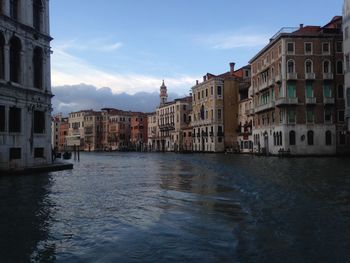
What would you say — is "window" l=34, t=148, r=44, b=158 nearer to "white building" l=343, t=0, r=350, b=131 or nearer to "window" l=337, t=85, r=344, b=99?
"white building" l=343, t=0, r=350, b=131

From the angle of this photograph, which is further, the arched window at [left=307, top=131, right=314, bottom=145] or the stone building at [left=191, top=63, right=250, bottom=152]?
the stone building at [left=191, top=63, right=250, bottom=152]

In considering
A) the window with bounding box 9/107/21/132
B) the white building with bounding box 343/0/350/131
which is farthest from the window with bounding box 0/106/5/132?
the white building with bounding box 343/0/350/131


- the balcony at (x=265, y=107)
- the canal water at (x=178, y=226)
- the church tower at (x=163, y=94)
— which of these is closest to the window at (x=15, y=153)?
the canal water at (x=178, y=226)

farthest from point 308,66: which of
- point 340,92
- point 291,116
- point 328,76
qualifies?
point 291,116

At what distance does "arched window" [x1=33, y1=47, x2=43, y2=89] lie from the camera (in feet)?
88.2

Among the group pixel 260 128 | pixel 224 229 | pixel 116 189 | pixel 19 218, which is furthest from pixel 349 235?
pixel 260 128

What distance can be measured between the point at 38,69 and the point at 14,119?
4205 millimetres

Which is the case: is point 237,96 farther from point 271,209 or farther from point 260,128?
point 271,209

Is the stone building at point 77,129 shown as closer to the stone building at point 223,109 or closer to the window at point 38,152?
the stone building at point 223,109

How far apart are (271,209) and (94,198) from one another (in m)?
5.35

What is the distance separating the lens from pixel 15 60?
82.1 ft

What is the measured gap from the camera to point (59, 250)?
23.1 ft

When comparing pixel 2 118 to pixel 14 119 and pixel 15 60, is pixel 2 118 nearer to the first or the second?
pixel 14 119

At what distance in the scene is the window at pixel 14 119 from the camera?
23.9 m
